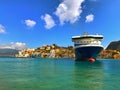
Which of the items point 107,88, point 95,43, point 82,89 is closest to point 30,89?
point 82,89

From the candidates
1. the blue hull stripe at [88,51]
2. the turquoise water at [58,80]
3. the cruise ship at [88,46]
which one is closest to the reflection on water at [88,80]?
the turquoise water at [58,80]

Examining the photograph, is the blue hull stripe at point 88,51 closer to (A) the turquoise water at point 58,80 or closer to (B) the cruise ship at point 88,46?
(B) the cruise ship at point 88,46

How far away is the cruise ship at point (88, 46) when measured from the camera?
100m

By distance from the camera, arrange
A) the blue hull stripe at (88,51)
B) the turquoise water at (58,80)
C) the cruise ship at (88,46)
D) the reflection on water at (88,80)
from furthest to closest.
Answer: the cruise ship at (88,46), the blue hull stripe at (88,51), the reflection on water at (88,80), the turquoise water at (58,80)

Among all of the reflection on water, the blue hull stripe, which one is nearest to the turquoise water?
the reflection on water

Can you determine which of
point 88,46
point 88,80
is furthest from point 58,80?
point 88,46

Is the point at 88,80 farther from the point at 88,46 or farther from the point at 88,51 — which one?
the point at 88,51

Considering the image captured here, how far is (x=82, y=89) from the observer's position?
26.6 meters

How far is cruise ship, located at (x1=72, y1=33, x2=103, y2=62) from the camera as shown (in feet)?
329

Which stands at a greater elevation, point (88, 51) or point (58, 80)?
point (88, 51)

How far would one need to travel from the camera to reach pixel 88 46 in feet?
327

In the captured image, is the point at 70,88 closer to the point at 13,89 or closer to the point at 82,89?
the point at 82,89

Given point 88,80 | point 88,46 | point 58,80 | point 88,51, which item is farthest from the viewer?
point 88,51

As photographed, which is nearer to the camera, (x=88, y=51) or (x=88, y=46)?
(x=88, y=46)
